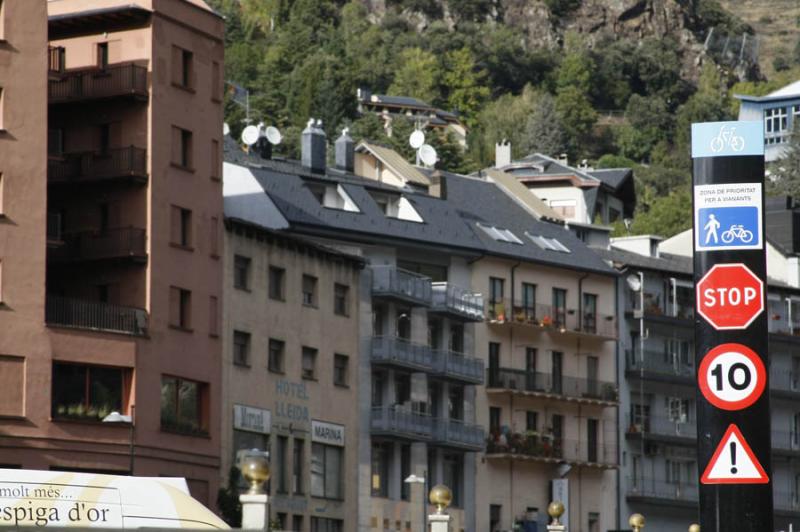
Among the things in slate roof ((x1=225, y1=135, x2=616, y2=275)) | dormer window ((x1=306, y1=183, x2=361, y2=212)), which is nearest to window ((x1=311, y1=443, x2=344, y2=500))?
slate roof ((x1=225, y1=135, x2=616, y2=275))

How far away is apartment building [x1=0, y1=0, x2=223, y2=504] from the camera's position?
77.7 meters

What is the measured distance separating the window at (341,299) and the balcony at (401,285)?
164 centimetres

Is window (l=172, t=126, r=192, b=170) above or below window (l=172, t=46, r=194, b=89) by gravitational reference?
below

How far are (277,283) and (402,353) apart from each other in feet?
28.0

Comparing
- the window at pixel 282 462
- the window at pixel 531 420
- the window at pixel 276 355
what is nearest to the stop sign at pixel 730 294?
the window at pixel 282 462

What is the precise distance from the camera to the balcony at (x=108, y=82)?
82312 millimetres

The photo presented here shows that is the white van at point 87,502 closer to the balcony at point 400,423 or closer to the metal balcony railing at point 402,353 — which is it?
the balcony at point 400,423

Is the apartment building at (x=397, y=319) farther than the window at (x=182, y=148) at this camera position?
Yes

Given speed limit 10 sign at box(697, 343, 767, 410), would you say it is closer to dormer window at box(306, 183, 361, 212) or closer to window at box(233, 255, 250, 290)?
window at box(233, 255, 250, 290)

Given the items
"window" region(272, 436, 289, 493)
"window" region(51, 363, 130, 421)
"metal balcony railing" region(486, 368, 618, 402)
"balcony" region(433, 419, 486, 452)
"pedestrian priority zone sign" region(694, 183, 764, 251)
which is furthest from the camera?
"metal balcony railing" region(486, 368, 618, 402)

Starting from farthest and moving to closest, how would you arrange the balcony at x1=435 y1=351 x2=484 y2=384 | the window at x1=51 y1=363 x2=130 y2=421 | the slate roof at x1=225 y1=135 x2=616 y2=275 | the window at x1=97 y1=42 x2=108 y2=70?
the balcony at x1=435 y1=351 x2=484 y2=384
the slate roof at x1=225 y1=135 x2=616 y2=275
the window at x1=97 y1=42 x2=108 y2=70
the window at x1=51 y1=363 x2=130 y2=421

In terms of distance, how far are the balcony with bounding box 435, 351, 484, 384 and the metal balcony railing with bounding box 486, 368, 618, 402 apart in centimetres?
196

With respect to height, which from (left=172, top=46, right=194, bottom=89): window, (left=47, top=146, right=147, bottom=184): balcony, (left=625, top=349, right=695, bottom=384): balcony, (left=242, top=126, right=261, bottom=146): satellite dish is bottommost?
(left=625, top=349, right=695, bottom=384): balcony

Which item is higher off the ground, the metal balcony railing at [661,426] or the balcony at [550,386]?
the balcony at [550,386]
